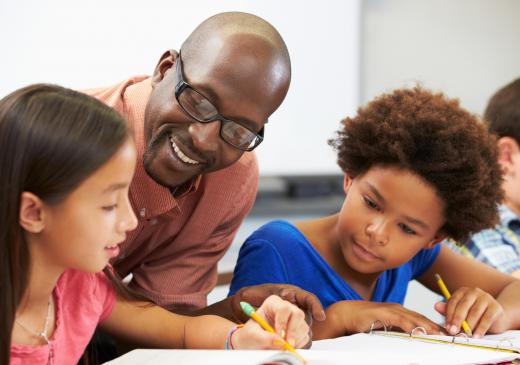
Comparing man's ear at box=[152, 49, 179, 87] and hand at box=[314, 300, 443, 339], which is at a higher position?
man's ear at box=[152, 49, 179, 87]

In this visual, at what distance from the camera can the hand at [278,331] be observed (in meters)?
0.93

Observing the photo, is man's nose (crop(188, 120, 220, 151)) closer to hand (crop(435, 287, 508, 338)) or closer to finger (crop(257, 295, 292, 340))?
finger (crop(257, 295, 292, 340))

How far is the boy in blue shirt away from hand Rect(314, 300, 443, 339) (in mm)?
21

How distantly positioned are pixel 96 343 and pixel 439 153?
0.73m

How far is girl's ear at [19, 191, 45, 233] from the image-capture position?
32.5 inches

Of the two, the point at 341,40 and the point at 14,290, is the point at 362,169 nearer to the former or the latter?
the point at 14,290

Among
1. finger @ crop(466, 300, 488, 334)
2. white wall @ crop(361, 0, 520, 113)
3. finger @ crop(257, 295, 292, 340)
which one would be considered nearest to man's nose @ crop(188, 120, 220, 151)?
finger @ crop(257, 295, 292, 340)

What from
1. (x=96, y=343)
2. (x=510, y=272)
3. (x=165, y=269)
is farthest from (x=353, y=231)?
(x=510, y=272)

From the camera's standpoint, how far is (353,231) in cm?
135

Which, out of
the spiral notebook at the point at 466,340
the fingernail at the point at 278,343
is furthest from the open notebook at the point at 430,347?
the fingernail at the point at 278,343

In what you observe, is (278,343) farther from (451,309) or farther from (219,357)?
(451,309)

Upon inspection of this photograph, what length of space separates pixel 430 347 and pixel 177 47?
1.92 metres

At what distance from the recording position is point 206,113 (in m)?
1.13

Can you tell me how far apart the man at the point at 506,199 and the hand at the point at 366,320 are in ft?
2.12
